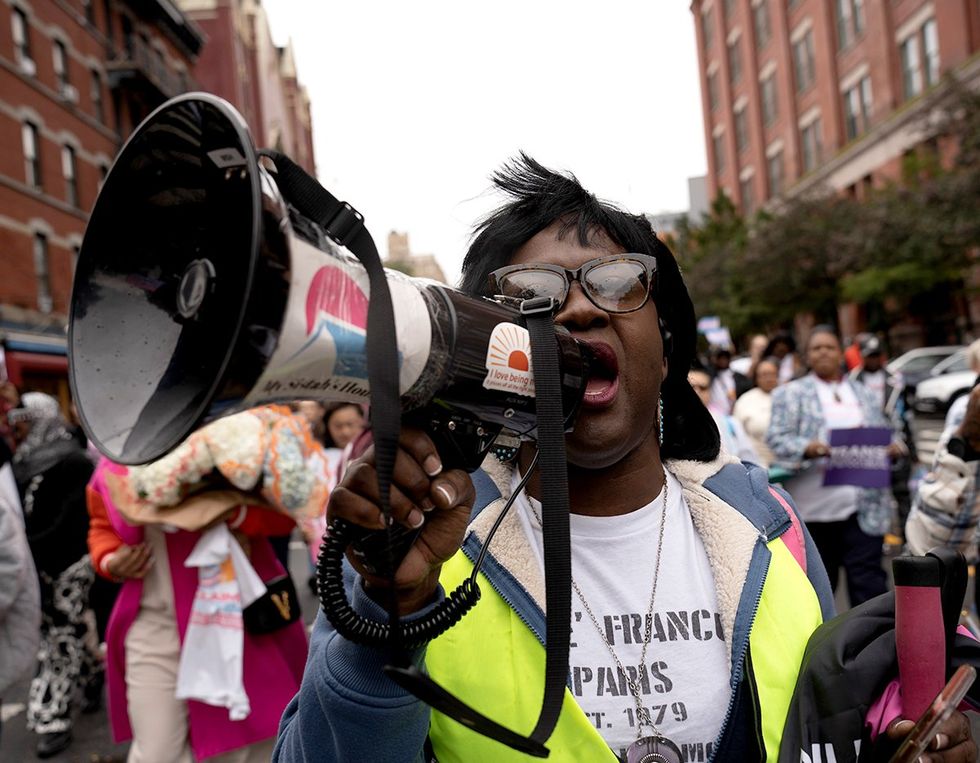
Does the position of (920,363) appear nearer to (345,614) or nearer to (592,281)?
(592,281)

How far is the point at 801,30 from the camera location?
34.5 metres

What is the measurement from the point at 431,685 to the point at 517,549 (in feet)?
1.75

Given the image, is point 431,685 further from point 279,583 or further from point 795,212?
point 795,212

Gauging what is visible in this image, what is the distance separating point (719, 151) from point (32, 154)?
34.3m

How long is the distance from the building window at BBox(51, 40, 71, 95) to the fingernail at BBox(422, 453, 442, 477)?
25196 millimetres

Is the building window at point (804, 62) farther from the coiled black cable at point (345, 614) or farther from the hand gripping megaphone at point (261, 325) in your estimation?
the coiled black cable at point (345, 614)

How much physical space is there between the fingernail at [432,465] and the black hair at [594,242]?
0.63 meters

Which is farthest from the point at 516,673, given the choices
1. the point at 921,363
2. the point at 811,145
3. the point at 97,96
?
the point at 811,145

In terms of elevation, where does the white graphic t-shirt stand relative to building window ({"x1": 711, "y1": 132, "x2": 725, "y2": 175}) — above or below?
below

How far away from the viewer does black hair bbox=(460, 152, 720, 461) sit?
5.73 feet

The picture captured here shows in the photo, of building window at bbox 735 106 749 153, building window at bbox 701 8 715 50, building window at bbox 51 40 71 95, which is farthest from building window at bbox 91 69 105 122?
building window at bbox 701 8 715 50

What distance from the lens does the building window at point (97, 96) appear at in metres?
24.8

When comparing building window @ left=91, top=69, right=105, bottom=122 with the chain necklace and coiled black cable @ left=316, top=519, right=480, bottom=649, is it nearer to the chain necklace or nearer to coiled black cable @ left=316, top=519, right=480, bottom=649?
the chain necklace

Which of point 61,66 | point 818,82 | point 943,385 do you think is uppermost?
point 818,82
